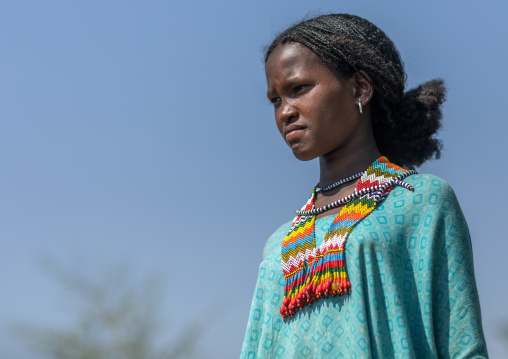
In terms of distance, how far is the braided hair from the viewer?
11.5 feet

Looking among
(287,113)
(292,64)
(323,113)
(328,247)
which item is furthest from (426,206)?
(292,64)

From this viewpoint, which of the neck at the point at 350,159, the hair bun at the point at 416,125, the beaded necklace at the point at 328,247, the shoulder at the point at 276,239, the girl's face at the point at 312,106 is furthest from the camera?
the shoulder at the point at 276,239

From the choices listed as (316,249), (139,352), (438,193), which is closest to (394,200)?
(438,193)

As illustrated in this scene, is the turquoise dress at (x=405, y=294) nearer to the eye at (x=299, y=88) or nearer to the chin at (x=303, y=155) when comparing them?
the chin at (x=303, y=155)

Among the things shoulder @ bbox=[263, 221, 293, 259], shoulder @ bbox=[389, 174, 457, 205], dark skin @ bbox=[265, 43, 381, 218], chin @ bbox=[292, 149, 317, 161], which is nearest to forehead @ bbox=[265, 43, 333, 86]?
dark skin @ bbox=[265, 43, 381, 218]

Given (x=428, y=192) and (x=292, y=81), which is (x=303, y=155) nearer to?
(x=292, y=81)

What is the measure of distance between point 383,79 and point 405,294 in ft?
3.23

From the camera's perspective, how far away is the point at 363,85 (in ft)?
11.6

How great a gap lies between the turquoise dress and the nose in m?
0.56

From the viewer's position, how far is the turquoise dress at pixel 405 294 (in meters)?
3.03

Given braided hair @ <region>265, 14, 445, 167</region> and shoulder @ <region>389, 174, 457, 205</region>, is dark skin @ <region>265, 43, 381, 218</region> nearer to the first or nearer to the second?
braided hair @ <region>265, 14, 445, 167</region>

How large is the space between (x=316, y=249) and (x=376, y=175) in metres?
0.41

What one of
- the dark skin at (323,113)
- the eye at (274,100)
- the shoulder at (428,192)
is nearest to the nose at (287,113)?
the dark skin at (323,113)

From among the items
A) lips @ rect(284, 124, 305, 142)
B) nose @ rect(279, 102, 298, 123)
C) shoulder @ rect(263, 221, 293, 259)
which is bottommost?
shoulder @ rect(263, 221, 293, 259)
